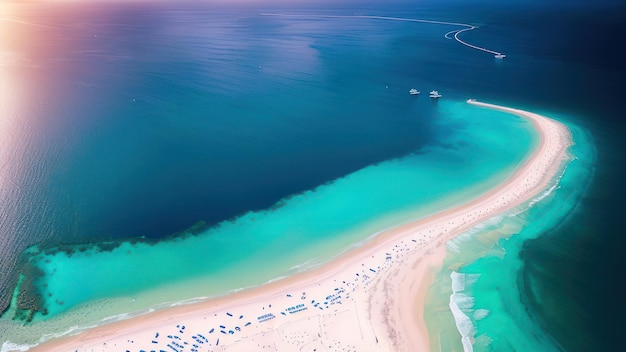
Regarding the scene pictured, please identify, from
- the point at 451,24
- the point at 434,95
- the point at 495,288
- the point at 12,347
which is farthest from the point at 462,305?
the point at 451,24

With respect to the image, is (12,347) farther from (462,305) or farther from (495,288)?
(495,288)

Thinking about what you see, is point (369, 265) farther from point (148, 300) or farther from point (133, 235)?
point (133, 235)

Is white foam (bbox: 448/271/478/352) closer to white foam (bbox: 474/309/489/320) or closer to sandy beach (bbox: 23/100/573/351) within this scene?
white foam (bbox: 474/309/489/320)

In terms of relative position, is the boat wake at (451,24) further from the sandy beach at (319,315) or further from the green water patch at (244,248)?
the sandy beach at (319,315)

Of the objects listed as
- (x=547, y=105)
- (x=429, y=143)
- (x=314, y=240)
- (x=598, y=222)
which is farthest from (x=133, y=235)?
(x=547, y=105)

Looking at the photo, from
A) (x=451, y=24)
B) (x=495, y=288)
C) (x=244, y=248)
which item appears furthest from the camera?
(x=451, y=24)
